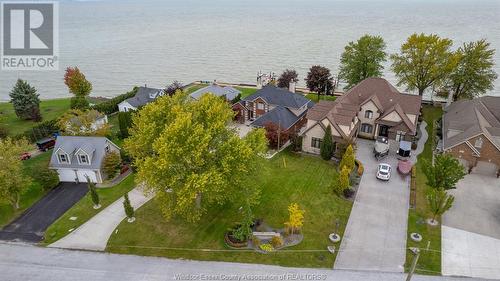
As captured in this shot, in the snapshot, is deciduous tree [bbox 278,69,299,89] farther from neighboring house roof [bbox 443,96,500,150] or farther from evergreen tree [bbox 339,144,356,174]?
evergreen tree [bbox 339,144,356,174]

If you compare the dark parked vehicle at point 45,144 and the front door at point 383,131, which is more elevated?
the front door at point 383,131

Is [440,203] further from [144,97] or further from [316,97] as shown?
[144,97]

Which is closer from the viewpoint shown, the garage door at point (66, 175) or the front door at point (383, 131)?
the garage door at point (66, 175)

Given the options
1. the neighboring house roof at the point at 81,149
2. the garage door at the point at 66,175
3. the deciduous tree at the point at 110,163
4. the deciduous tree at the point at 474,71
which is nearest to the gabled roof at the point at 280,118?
the deciduous tree at the point at 110,163

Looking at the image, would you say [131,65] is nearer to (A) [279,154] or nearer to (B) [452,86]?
(A) [279,154]

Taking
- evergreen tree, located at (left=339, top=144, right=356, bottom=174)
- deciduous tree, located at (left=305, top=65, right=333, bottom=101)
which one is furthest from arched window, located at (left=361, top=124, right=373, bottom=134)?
deciduous tree, located at (left=305, top=65, right=333, bottom=101)

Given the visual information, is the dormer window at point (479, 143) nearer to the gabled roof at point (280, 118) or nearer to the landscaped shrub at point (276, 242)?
the gabled roof at point (280, 118)

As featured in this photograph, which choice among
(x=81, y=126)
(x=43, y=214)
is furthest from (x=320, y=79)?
(x=43, y=214)

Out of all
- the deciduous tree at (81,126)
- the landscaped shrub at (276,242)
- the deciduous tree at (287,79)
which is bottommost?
the landscaped shrub at (276,242)

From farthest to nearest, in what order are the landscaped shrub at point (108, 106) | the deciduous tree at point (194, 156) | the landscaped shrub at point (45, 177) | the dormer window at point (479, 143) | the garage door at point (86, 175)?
the landscaped shrub at point (108, 106)
the garage door at point (86, 175)
the dormer window at point (479, 143)
the landscaped shrub at point (45, 177)
the deciduous tree at point (194, 156)
